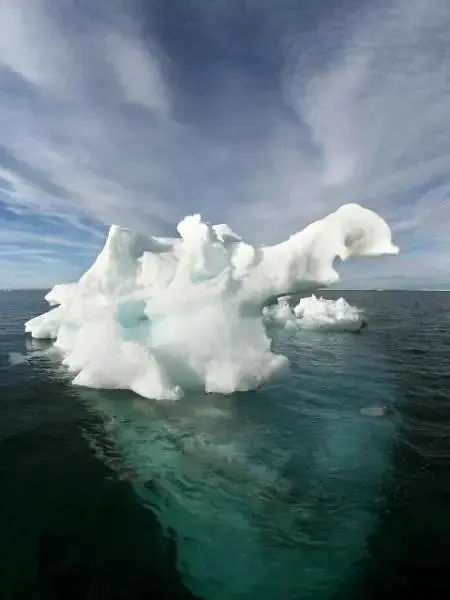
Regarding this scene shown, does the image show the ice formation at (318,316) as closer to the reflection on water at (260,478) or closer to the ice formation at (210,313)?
the ice formation at (210,313)

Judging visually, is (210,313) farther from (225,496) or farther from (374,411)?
(225,496)

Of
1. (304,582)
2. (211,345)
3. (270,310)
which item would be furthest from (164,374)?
(270,310)

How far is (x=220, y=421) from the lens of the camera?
11.7 meters

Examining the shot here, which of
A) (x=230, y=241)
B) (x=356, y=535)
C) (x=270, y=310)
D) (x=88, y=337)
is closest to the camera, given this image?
(x=356, y=535)

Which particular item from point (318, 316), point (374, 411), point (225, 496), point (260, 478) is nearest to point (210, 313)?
point (374, 411)

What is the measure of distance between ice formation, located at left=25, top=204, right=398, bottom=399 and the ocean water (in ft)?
3.35

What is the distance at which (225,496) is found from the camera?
7.90m

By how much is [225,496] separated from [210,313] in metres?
8.14

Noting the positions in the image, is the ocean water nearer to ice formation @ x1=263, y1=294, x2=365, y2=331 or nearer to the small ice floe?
the small ice floe

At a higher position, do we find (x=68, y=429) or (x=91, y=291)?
(x=91, y=291)

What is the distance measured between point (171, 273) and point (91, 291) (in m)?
6.37

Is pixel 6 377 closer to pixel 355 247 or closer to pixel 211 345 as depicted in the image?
pixel 211 345

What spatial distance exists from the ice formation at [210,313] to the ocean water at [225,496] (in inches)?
40.2

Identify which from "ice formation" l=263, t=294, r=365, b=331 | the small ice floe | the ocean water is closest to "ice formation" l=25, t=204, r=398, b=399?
the ocean water
